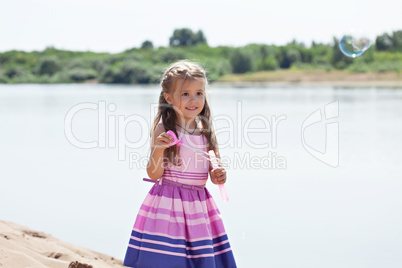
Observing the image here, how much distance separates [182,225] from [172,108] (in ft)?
1.66

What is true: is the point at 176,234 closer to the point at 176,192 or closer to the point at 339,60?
the point at 176,192

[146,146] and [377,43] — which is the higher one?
[377,43]

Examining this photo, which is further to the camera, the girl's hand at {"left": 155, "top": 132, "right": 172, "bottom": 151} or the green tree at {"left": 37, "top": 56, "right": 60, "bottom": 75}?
the green tree at {"left": 37, "top": 56, "right": 60, "bottom": 75}

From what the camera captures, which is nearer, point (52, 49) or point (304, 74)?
point (304, 74)

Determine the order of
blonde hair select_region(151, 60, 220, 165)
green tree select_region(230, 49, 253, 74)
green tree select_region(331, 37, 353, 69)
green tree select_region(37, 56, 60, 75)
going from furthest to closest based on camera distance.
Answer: green tree select_region(37, 56, 60, 75) < green tree select_region(230, 49, 253, 74) < green tree select_region(331, 37, 353, 69) < blonde hair select_region(151, 60, 220, 165)

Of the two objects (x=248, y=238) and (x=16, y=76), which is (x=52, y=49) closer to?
(x=16, y=76)

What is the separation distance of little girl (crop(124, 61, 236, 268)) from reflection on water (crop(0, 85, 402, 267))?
0.79 metres

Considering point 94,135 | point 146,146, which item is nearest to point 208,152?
point 146,146

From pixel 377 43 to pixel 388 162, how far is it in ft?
114

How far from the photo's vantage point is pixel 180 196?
94.4 inches

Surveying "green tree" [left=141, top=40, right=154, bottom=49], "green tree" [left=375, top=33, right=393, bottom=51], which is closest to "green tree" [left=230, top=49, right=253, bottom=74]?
"green tree" [left=375, top=33, right=393, bottom=51]

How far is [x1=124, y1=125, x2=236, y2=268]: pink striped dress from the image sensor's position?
2.33m

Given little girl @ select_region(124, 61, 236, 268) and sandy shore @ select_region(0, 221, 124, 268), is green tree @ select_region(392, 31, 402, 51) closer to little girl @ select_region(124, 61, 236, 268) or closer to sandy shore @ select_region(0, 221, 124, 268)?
sandy shore @ select_region(0, 221, 124, 268)

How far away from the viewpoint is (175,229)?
2346 mm
